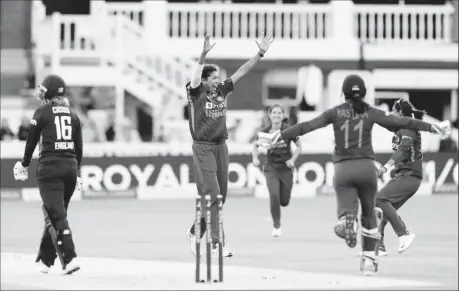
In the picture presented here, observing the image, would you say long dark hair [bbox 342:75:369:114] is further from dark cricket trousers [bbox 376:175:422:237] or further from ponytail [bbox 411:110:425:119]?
dark cricket trousers [bbox 376:175:422:237]

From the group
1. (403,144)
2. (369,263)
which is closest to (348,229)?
(369,263)

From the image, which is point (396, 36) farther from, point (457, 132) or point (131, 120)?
point (131, 120)

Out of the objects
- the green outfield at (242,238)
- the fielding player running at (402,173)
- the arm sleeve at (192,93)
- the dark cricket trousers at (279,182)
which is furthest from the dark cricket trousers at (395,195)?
the green outfield at (242,238)

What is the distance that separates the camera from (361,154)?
11.7m

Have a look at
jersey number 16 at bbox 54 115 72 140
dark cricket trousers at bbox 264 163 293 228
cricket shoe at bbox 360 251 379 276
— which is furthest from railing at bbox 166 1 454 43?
cricket shoe at bbox 360 251 379 276

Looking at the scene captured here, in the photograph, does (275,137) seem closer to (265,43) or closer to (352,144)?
(352,144)

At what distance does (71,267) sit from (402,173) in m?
3.45

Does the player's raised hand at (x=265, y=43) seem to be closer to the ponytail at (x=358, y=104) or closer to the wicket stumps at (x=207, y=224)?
the wicket stumps at (x=207, y=224)

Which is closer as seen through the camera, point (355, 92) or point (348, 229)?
point (355, 92)

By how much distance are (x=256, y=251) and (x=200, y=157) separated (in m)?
30.9

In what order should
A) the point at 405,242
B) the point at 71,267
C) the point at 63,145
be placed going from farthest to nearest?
the point at 405,242 → the point at 71,267 → the point at 63,145

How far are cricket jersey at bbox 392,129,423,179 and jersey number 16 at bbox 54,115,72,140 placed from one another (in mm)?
3138

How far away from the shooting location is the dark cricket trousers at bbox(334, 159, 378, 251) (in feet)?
38.2

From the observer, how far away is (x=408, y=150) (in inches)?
507
